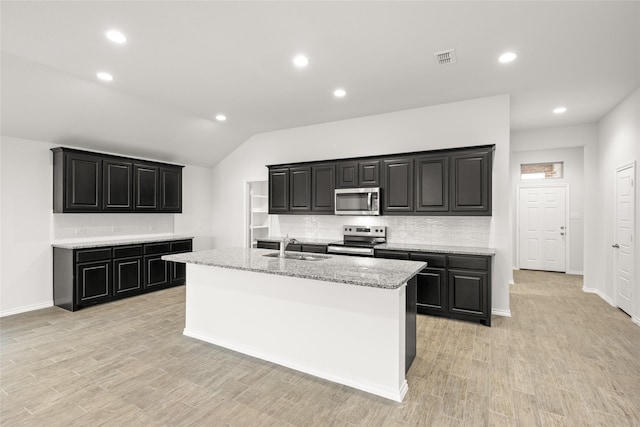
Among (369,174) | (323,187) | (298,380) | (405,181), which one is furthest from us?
(323,187)

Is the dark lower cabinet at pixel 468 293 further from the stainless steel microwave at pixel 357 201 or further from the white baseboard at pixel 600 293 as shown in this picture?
the white baseboard at pixel 600 293

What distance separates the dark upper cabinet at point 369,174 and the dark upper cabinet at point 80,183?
413cm

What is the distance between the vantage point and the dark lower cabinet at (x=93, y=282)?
4.60 meters

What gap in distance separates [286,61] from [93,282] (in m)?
4.26

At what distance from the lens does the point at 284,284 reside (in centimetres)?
297

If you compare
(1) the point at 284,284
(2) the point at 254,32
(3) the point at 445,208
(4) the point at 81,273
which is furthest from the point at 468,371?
(4) the point at 81,273

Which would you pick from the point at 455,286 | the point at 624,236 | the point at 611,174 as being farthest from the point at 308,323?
the point at 611,174

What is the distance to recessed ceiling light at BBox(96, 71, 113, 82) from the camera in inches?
144

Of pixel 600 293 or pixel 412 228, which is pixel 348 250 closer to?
pixel 412 228

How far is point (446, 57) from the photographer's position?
3275 mm

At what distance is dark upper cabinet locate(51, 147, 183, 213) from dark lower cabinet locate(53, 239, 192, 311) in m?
0.69

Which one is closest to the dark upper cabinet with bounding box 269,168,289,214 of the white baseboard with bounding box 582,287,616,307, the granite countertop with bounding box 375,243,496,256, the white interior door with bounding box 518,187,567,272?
the granite countertop with bounding box 375,243,496,256

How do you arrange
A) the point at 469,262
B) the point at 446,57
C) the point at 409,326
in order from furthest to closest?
1. the point at 469,262
2. the point at 446,57
3. the point at 409,326

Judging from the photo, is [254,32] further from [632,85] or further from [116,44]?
[632,85]
